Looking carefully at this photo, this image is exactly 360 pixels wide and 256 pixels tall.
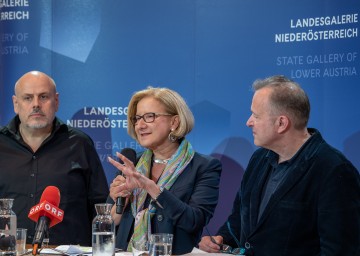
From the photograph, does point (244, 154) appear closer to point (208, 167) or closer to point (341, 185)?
Answer: point (208, 167)

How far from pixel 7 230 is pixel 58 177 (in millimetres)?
1336

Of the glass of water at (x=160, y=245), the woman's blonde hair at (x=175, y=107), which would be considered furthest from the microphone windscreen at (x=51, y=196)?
the woman's blonde hair at (x=175, y=107)

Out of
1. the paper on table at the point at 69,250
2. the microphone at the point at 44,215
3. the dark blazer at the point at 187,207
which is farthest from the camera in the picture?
the dark blazer at the point at 187,207

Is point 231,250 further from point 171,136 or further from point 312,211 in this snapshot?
point 171,136

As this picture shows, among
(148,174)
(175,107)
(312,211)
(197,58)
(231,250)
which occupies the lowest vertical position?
(231,250)

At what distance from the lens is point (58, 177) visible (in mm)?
4246

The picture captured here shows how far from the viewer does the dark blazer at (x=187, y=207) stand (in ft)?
11.0

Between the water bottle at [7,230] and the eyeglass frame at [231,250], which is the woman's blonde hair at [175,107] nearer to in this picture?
the eyeglass frame at [231,250]

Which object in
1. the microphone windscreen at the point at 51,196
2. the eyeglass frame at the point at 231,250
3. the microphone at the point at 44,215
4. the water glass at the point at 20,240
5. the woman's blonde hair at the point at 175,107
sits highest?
the woman's blonde hair at the point at 175,107

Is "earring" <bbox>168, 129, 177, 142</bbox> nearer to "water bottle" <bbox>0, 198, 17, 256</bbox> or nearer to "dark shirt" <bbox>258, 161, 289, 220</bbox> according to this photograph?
"dark shirt" <bbox>258, 161, 289, 220</bbox>

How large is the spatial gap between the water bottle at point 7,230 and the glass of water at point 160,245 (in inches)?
27.3

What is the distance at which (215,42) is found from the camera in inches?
185

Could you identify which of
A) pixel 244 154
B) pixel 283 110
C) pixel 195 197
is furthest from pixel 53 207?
pixel 244 154

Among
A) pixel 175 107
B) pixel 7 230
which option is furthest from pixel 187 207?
pixel 7 230
